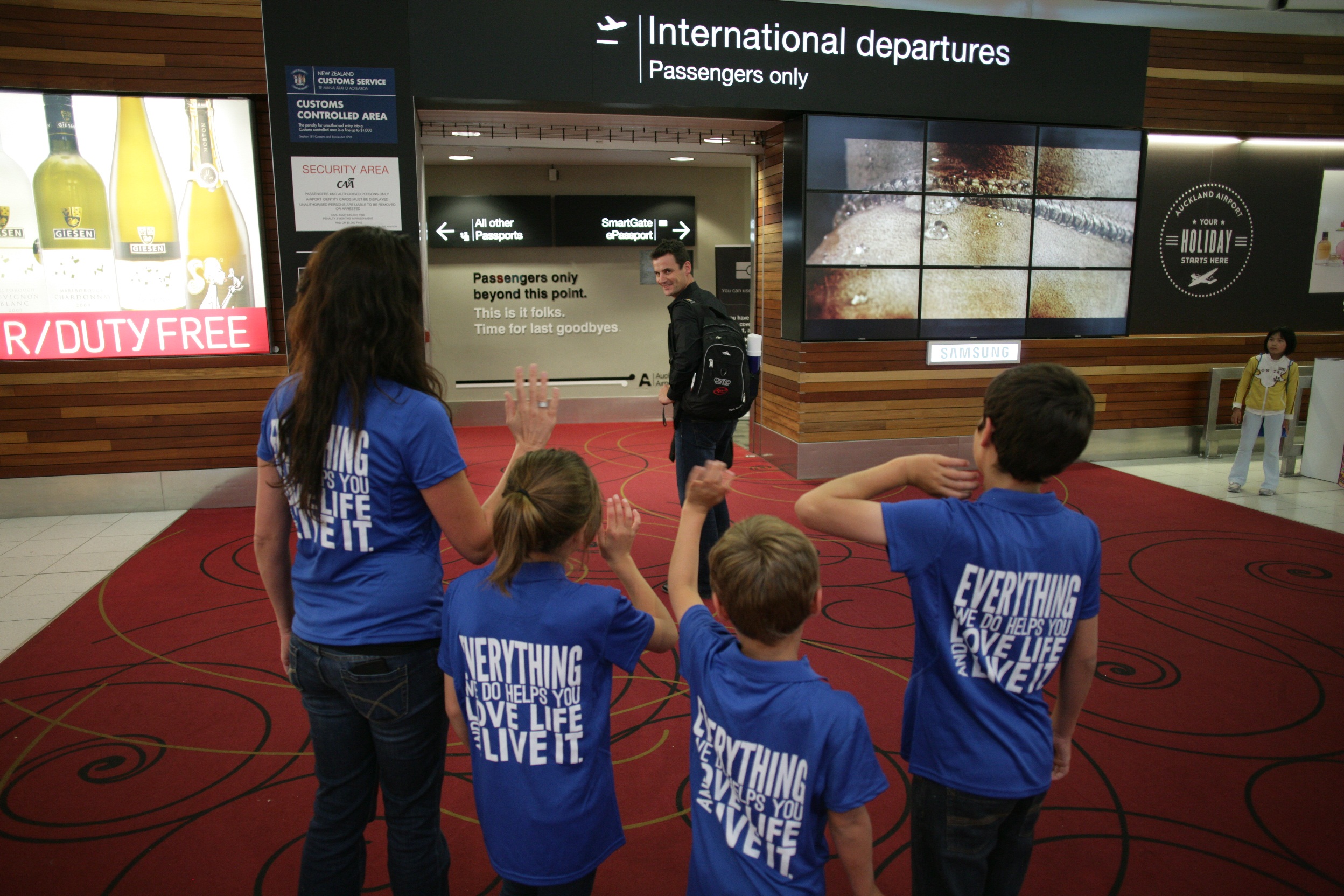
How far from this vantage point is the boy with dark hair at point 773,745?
4.04ft

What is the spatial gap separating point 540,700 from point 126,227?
5696 mm

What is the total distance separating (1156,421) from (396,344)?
770cm

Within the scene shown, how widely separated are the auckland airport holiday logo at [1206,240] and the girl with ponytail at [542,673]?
762 cm

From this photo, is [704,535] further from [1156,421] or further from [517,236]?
[517,236]

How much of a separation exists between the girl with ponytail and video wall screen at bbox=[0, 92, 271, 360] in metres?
5.16

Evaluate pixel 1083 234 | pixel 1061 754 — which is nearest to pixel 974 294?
pixel 1083 234

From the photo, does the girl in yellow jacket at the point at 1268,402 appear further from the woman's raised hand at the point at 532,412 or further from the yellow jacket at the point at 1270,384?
the woman's raised hand at the point at 532,412

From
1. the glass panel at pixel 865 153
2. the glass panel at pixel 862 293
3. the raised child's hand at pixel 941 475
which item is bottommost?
the raised child's hand at pixel 941 475

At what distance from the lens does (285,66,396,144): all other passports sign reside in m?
5.36

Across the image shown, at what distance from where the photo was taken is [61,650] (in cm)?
351

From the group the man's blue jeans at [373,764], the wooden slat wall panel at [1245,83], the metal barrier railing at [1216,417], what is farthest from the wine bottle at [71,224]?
the metal barrier railing at [1216,417]

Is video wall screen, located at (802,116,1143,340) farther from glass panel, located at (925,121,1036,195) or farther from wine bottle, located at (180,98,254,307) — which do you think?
wine bottle, located at (180,98,254,307)

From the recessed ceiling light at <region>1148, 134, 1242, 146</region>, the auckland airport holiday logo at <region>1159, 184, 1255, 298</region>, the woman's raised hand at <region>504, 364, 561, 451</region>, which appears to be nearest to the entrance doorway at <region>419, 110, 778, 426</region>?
the recessed ceiling light at <region>1148, 134, 1242, 146</region>

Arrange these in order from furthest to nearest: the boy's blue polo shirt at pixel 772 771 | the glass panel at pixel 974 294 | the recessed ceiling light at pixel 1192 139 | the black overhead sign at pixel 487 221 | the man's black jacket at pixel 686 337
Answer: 1. the black overhead sign at pixel 487 221
2. the recessed ceiling light at pixel 1192 139
3. the glass panel at pixel 974 294
4. the man's black jacket at pixel 686 337
5. the boy's blue polo shirt at pixel 772 771
